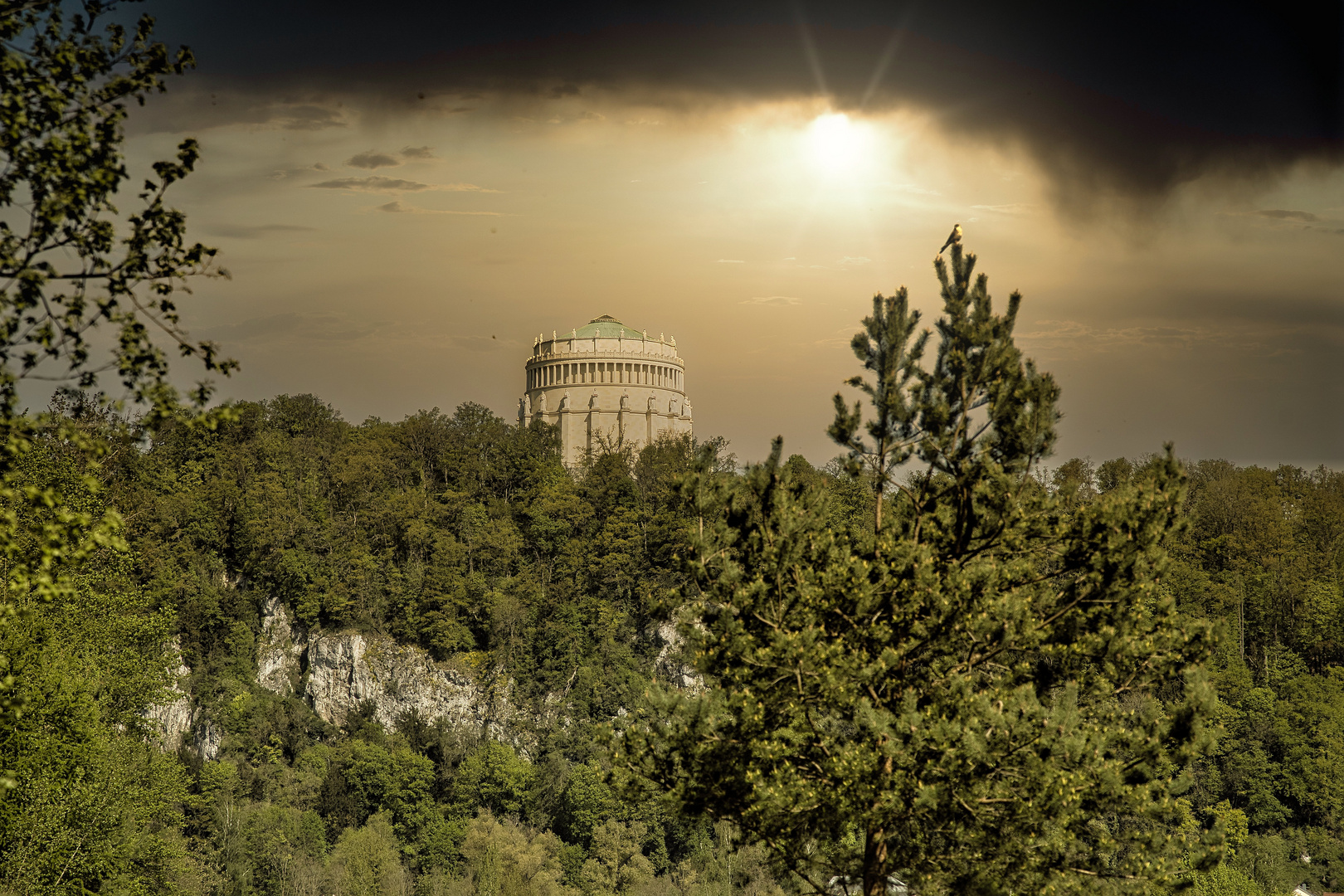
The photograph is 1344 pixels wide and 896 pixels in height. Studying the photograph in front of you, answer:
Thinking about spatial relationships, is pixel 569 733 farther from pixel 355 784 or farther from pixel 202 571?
pixel 202 571

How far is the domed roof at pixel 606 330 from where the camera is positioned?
82.7 meters

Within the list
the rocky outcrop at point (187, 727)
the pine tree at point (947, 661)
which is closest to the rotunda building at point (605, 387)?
the rocky outcrop at point (187, 727)

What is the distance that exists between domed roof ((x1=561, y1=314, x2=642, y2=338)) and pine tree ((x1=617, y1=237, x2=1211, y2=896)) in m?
67.8

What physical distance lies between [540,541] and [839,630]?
42419 mm

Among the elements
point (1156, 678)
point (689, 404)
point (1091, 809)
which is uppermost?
point (689, 404)

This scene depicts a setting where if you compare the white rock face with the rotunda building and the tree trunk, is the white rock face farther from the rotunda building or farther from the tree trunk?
the tree trunk

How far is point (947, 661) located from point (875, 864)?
8.80 feet

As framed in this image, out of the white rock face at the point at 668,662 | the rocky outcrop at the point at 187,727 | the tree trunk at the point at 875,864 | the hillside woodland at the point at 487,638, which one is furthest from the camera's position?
the white rock face at the point at 668,662

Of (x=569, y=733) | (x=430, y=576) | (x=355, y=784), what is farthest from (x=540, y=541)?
(x=355, y=784)

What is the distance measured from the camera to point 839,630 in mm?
14383

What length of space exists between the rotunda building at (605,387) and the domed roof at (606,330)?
2.5 inches

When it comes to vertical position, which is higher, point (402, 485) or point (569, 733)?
point (402, 485)

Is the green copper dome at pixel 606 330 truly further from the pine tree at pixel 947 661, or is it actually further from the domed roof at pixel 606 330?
the pine tree at pixel 947 661

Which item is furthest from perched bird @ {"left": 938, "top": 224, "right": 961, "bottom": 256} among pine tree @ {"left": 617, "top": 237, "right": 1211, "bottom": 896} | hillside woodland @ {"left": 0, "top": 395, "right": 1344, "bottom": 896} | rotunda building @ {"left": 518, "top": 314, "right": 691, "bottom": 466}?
rotunda building @ {"left": 518, "top": 314, "right": 691, "bottom": 466}
